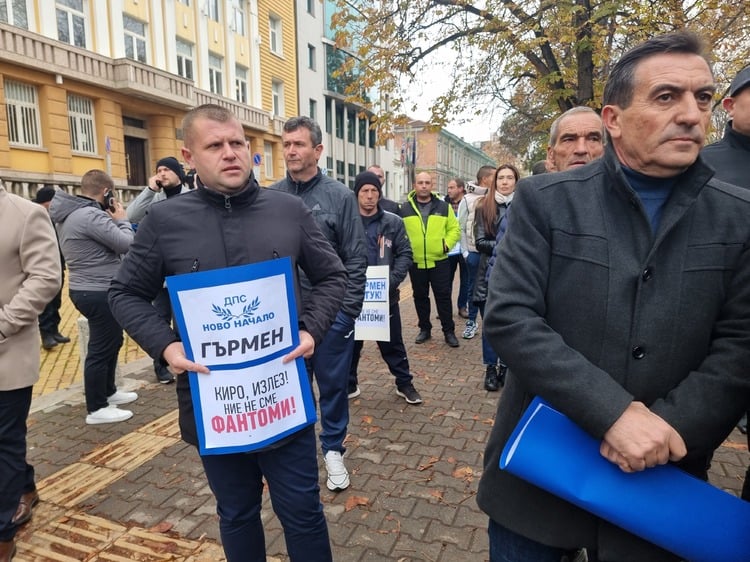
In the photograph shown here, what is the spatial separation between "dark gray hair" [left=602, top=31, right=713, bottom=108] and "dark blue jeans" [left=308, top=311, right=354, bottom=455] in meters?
2.16

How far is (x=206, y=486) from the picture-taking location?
3461 millimetres

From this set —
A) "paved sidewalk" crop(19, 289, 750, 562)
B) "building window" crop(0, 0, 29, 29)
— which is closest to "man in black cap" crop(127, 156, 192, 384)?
"paved sidewalk" crop(19, 289, 750, 562)

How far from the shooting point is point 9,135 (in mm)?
14742

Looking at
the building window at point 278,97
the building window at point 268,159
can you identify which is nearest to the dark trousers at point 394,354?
the building window at point 268,159

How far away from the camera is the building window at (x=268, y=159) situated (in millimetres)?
27592

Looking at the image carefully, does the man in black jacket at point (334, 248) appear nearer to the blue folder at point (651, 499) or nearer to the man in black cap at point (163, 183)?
the blue folder at point (651, 499)

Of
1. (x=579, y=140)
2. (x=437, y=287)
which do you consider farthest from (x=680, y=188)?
(x=437, y=287)

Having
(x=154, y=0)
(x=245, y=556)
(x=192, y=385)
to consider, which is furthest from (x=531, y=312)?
(x=154, y=0)

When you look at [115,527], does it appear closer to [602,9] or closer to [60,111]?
[602,9]

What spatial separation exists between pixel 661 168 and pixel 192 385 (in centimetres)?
174

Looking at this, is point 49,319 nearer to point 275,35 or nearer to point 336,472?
point 336,472

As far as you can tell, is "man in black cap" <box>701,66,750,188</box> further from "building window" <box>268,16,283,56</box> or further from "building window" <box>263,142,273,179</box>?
"building window" <box>268,16,283,56</box>

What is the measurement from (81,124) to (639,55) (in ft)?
62.9

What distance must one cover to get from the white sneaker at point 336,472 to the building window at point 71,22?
17702mm
